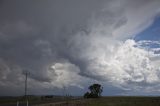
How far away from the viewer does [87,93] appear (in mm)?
148250

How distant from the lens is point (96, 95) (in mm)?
145750

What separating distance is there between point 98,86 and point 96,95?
5.25m

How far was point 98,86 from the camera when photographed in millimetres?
148000

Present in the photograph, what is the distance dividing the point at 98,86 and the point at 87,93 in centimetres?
717

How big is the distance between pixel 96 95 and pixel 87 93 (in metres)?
5.45
